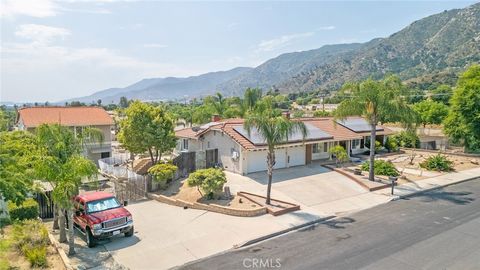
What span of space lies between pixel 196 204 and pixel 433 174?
20944 millimetres

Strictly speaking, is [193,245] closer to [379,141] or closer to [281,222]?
[281,222]

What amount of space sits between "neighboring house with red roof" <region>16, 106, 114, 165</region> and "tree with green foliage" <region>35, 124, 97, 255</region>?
2114 cm

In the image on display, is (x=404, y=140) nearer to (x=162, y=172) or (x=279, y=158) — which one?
(x=279, y=158)

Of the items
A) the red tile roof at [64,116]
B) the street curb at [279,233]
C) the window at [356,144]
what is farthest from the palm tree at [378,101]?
the red tile roof at [64,116]

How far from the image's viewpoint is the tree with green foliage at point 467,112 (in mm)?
39875

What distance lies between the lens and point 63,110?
36.9 meters

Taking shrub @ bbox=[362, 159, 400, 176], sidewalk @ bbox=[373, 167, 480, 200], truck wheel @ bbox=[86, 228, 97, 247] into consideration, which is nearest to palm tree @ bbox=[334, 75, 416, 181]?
sidewalk @ bbox=[373, 167, 480, 200]

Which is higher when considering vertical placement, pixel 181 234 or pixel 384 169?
pixel 384 169


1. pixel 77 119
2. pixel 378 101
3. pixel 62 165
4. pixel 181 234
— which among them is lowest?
pixel 181 234

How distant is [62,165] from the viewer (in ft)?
45.1

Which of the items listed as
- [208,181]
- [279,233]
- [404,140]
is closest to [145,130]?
[208,181]

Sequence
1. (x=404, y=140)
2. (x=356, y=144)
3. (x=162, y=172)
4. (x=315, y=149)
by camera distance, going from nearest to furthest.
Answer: (x=162, y=172) < (x=315, y=149) < (x=356, y=144) < (x=404, y=140)

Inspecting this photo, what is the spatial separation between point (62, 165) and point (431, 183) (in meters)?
25.2

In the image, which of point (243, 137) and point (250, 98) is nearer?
point (243, 137)
